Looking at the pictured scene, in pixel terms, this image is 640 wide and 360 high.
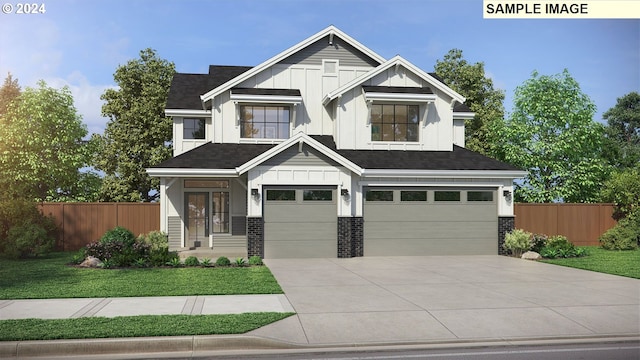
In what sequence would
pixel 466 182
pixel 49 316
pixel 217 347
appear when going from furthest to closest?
pixel 466 182 → pixel 49 316 → pixel 217 347

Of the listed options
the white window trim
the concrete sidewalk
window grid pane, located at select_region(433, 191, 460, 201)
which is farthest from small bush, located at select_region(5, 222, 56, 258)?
window grid pane, located at select_region(433, 191, 460, 201)

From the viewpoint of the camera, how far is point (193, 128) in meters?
26.9

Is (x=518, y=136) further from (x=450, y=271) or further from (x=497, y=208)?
(x=450, y=271)

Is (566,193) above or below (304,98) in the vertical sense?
below

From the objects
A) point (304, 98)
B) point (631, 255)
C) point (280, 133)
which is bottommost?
point (631, 255)

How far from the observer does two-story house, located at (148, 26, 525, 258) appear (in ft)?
72.0

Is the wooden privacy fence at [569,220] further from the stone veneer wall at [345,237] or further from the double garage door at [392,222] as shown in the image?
the stone veneer wall at [345,237]

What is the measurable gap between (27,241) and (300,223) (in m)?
10.2

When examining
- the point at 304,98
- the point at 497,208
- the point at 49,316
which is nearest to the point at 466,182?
the point at 497,208

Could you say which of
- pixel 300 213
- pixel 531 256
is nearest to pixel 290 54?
pixel 300 213

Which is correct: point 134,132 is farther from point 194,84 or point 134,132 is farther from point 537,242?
point 537,242

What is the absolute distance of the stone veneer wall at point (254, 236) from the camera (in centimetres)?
2148

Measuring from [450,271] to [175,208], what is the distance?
40.9 feet

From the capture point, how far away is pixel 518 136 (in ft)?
→ 120
